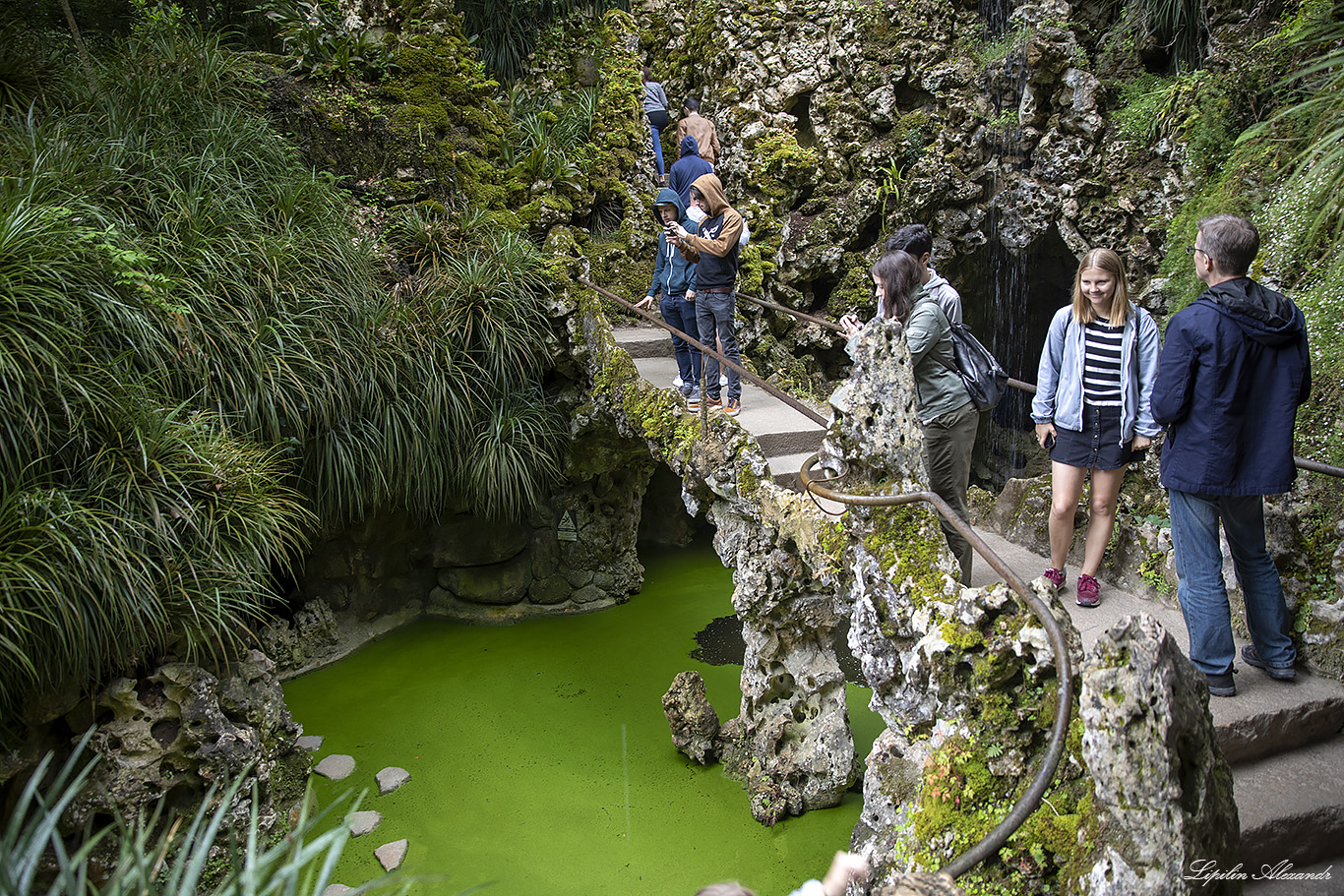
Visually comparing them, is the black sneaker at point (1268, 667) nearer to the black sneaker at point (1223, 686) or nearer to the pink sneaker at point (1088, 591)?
the black sneaker at point (1223, 686)

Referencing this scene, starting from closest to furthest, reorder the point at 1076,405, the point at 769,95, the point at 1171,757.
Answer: the point at 1171,757, the point at 1076,405, the point at 769,95

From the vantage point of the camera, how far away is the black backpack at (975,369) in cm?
332

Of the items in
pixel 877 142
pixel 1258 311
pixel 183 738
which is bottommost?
pixel 183 738

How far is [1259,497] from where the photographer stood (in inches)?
102

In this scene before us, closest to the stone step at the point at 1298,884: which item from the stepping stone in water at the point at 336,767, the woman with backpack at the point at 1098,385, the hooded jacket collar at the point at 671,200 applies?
the woman with backpack at the point at 1098,385

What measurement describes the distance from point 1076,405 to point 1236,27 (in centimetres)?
435

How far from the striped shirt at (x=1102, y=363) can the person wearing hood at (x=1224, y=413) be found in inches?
14.4

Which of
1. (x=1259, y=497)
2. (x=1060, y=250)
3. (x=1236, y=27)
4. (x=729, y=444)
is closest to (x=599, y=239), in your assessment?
(x=729, y=444)

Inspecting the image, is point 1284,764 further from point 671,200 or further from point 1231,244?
point 671,200

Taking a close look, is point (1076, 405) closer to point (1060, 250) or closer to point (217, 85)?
point (1060, 250)

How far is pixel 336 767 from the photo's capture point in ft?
17.2

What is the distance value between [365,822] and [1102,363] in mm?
4656

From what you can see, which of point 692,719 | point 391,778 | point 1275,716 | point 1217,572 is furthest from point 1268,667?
point 391,778

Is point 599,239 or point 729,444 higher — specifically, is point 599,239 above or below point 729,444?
above
